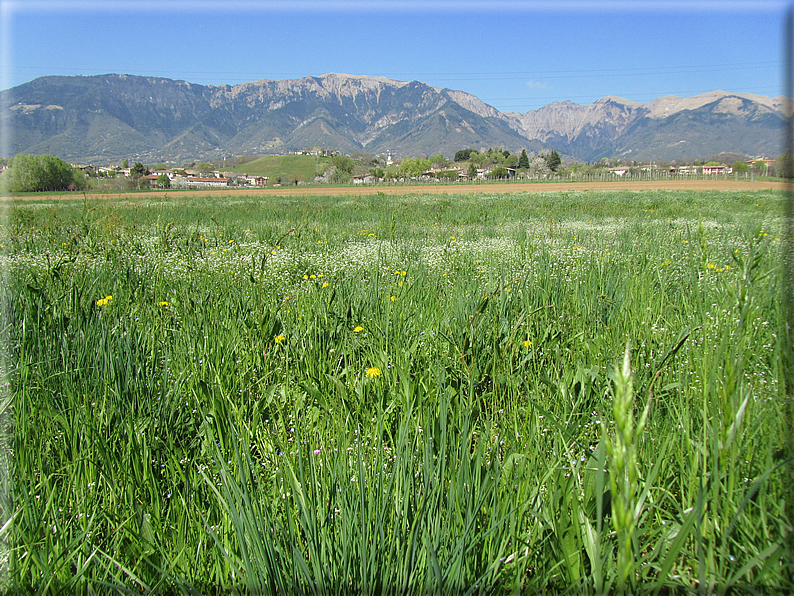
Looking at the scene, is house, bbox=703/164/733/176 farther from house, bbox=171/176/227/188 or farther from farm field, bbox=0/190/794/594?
house, bbox=171/176/227/188

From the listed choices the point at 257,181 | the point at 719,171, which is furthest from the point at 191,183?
the point at 719,171

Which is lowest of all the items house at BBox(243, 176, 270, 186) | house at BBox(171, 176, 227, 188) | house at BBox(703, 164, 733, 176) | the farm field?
the farm field

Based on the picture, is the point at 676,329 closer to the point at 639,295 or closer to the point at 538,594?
the point at 639,295

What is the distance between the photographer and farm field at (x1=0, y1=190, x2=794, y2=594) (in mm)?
1033

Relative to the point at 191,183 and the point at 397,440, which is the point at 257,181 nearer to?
the point at 191,183

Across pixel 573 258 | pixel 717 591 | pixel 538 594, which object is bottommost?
pixel 538 594

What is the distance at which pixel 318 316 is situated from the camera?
3.20m

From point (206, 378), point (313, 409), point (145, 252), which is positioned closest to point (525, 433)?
point (313, 409)

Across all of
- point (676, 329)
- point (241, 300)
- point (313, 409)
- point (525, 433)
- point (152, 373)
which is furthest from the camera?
point (241, 300)

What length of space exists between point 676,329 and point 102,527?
3.33m

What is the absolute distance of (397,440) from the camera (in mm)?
1708

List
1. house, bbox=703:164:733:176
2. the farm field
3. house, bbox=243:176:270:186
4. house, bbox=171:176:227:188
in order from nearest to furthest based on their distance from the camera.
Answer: the farm field, house, bbox=703:164:733:176, house, bbox=171:176:227:188, house, bbox=243:176:270:186

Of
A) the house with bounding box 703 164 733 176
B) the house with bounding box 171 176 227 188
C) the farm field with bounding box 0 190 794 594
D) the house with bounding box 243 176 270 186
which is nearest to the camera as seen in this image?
the farm field with bounding box 0 190 794 594

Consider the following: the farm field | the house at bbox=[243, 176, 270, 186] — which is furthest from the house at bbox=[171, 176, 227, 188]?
the farm field
